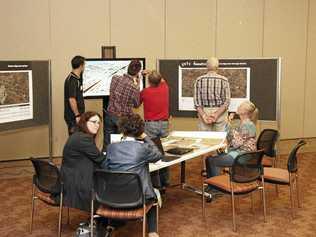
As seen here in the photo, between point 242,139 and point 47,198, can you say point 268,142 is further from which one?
point 47,198

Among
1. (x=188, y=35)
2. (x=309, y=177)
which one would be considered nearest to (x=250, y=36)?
A: (x=188, y=35)

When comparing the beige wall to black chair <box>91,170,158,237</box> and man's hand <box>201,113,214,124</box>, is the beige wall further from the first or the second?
black chair <box>91,170,158,237</box>

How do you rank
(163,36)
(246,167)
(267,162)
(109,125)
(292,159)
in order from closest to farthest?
(246,167) < (292,159) < (267,162) < (109,125) < (163,36)

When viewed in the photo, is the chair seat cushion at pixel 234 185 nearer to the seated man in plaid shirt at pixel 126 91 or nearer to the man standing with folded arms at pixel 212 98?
the man standing with folded arms at pixel 212 98

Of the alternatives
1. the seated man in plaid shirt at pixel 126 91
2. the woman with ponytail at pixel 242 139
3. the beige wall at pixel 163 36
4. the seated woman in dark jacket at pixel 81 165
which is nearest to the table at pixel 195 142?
the woman with ponytail at pixel 242 139

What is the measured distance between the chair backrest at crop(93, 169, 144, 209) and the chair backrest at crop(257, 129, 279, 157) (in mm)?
2352

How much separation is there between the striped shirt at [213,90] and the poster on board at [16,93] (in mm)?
2196

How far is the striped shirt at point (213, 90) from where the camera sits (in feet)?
20.0

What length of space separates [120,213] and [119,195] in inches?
6.0

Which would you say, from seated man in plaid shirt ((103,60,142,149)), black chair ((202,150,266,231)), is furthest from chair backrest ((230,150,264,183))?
seated man in plaid shirt ((103,60,142,149))

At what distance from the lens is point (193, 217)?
507cm

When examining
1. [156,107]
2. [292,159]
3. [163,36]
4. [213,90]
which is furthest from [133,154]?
[163,36]

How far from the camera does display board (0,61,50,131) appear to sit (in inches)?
238

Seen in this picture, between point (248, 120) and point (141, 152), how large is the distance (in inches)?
68.9
